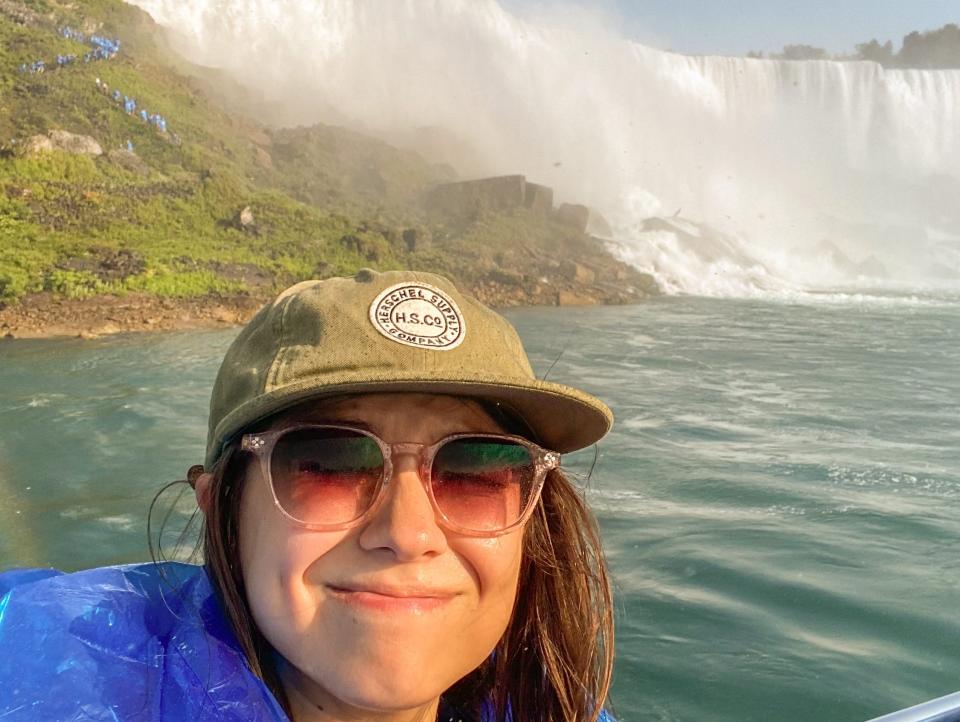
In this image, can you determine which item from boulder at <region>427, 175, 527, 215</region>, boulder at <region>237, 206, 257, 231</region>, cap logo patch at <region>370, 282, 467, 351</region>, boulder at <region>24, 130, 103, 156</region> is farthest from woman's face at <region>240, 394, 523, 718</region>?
boulder at <region>427, 175, 527, 215</region>

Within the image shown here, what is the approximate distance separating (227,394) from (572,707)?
0.75 metres

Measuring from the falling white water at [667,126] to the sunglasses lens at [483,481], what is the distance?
81.7 feet

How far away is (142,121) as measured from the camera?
61.6 ft

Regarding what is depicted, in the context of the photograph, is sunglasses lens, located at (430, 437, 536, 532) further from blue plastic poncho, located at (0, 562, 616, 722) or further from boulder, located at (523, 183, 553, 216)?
boulder, located at (523, 183, 553, 216)

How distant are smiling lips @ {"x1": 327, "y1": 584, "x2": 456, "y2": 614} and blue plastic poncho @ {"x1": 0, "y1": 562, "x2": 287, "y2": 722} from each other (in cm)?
13

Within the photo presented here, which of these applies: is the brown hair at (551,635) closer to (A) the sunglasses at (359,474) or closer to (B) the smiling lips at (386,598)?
(A) the sunglasses at (359,474)

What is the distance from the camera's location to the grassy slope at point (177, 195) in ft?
43.1

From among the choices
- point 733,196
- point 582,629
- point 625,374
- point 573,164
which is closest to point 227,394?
point 582,629

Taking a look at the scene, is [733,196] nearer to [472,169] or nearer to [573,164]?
[573,164]

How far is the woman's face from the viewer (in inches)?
41.0

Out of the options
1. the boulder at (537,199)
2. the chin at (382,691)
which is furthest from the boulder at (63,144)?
the chin at (382,691)

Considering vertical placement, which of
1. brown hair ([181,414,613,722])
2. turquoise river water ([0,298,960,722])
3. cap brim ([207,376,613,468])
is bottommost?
turquoise river water ([0,298,960,722])

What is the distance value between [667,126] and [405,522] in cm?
3892

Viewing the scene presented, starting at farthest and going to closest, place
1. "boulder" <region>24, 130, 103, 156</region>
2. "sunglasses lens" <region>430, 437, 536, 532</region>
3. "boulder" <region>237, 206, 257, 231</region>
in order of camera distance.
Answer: "boulder" <region>237, 206, 257, 231</region> < "boulder" <region>24, 130, 103, 156</region> < "sunglasses lens" <region>430, 437, 536, 532</region>
